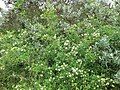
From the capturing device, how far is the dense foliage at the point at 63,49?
6727 mm

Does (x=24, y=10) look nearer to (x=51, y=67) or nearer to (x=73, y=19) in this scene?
(x=73, y=19)

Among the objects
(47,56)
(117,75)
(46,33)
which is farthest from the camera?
(46,33)

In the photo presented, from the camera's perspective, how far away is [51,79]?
6.76 m

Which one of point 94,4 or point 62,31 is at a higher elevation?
point 94,4

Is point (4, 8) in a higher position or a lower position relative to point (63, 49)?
higher

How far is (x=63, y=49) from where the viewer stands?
722cm

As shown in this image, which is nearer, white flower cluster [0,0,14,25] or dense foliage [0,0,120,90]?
dense foliage [0,0,120,90]

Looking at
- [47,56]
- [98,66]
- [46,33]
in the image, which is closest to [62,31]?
[46,33]

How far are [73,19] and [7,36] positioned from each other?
1.44 m

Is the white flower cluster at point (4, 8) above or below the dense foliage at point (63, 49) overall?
above

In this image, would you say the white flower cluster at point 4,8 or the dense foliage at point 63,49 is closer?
the dense foliage at point 63,49

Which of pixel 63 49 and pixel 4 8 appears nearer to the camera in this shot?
pixel 63 49

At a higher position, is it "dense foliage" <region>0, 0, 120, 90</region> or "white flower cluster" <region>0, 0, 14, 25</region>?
"white flower cluster" <region>0, 0, 14, 25</region>

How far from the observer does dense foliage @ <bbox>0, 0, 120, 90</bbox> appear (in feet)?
22.1
